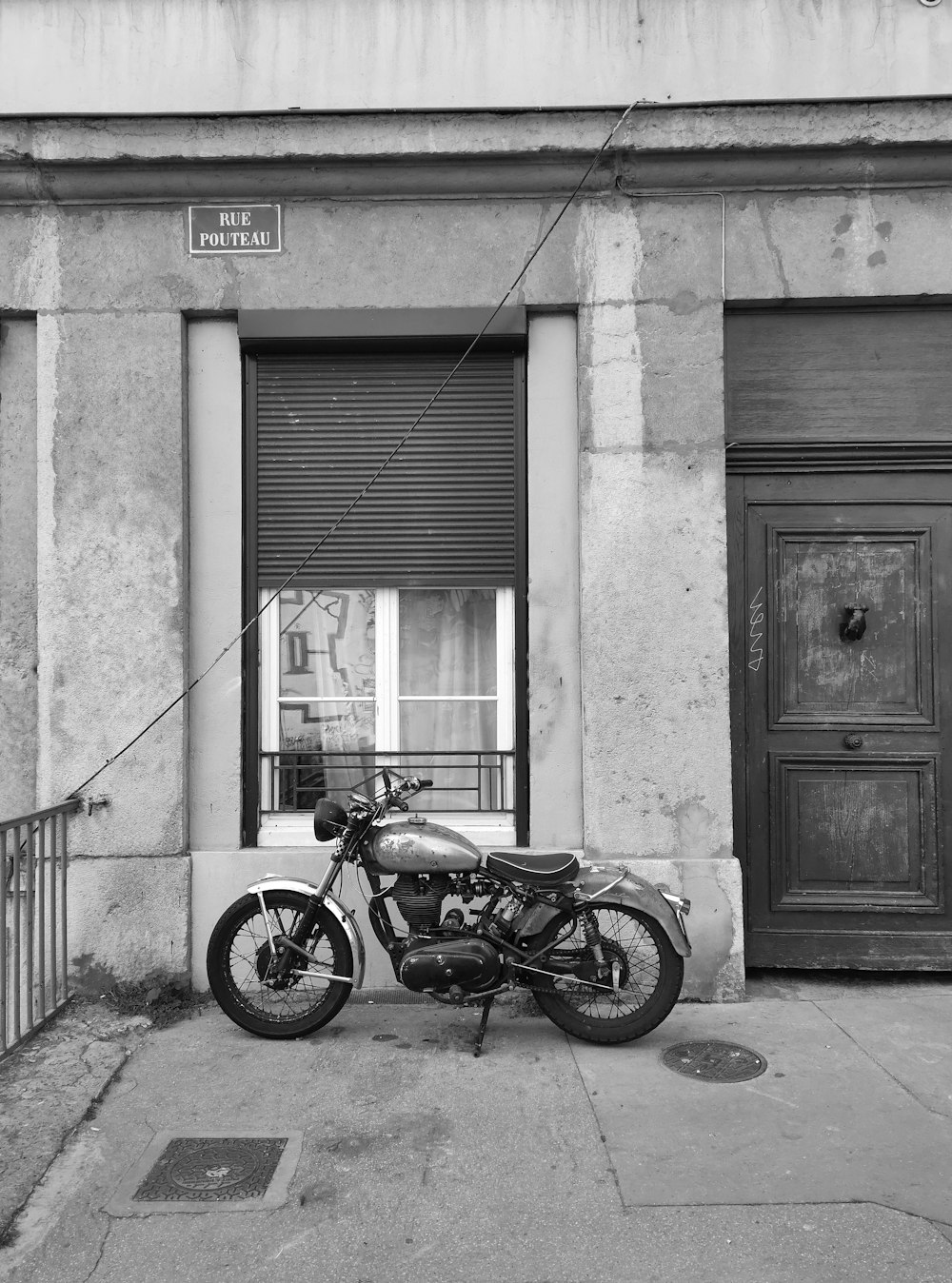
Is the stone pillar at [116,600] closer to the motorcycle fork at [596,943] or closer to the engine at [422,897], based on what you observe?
the engine at [422,897]

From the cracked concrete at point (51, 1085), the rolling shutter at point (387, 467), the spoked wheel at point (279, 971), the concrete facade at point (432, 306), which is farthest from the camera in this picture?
the rolling shutter at point (387, 467)

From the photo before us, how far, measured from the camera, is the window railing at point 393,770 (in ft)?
18.5

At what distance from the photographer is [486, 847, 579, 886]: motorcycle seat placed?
441cm

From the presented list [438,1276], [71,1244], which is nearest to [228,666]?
[71,1244]

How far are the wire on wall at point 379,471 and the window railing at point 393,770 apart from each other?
64cm

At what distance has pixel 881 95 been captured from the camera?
5.26 m

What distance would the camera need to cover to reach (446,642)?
227 inches

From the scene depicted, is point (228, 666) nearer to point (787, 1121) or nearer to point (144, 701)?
point (144, 701)

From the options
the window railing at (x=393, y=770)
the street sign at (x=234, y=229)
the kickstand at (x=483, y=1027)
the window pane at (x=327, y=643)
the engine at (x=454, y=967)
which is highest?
the street sign at (x=234, y=229)

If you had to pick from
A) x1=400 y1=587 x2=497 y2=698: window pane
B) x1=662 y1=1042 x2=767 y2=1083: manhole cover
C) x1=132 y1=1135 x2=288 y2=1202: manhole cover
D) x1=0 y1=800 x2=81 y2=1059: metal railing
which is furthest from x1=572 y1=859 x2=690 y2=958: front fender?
x1=0 y1=800 x2=81 y2=1059: metal railing

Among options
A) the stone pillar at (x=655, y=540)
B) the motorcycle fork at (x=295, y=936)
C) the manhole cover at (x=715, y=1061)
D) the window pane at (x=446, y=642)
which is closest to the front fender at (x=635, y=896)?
the manhole cover at (x=715, y=1061)

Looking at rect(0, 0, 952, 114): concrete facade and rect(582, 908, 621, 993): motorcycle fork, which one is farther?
rect(0, 0, 952, 114): concrete facade

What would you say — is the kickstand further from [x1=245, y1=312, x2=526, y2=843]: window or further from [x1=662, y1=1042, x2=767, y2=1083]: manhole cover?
[x1=245, y1=312, x2=526, y2=843]: window

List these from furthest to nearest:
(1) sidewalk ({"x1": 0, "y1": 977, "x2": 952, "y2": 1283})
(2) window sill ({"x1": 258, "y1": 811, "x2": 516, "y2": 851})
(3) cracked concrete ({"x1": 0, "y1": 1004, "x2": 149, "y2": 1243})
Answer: (2) window sill ({"x1": 258, "y1": 811, "x2": 516, "y2": 851}) < (3) cracked concrete ({"x1": 0, "y1": 1004, "x2": 149, "y2": 1243}) < (1) sidewalk ({"x1": 0, "y1": 977, "x2": 952, "y2": 1283})
